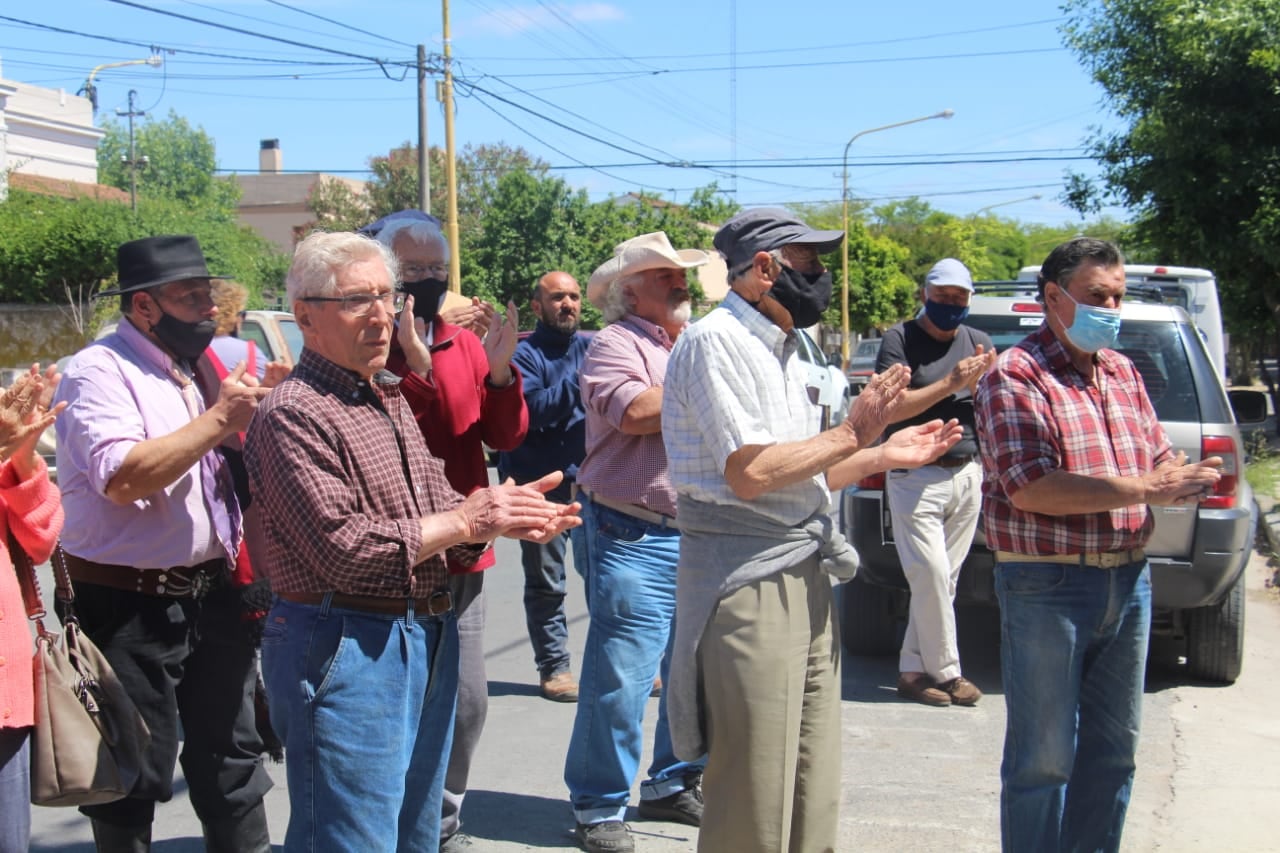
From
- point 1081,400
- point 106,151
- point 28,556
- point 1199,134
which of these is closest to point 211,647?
point 28,556

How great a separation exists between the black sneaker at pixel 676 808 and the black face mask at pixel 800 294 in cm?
219

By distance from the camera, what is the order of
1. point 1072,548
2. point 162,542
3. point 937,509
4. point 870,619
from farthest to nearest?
point 870,619 < point 937,509 < point 1072,548 < point 162,542

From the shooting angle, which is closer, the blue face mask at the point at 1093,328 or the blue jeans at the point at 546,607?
the blue face mask at the point at 1093,328

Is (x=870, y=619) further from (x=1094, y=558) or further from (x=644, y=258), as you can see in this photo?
(x=1094, y=558)

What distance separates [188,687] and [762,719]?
1.69 m

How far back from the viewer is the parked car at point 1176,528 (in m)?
6.17

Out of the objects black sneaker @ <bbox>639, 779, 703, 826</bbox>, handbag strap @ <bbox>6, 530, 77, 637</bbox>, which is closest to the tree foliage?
black sneaker @ <bbox>639, 779, 703, 826</bbox>

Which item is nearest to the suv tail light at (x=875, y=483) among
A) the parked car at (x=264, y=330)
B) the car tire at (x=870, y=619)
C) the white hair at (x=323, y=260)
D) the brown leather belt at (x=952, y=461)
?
the brown leather belt at (x=952, y=461)

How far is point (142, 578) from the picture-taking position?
3.58m

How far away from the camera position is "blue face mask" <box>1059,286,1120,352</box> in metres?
3.69

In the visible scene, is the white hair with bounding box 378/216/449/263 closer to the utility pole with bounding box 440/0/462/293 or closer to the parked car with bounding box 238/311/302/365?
the parked car with bounding box 238/311/302/365

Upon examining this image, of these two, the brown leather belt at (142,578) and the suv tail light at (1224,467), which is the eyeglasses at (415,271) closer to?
the brown leather belt at (142,578)

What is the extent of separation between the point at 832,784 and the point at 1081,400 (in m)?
1.33

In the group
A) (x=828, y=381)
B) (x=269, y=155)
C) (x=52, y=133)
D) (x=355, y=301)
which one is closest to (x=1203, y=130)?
(x=828, y=381)
